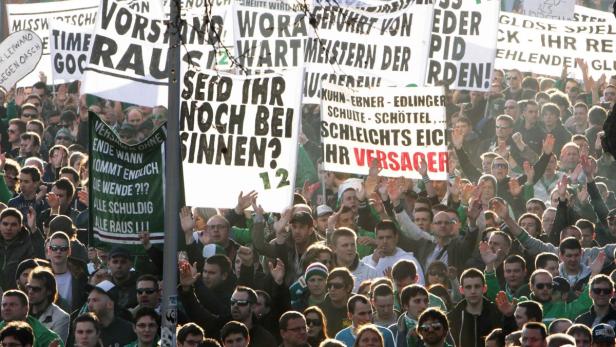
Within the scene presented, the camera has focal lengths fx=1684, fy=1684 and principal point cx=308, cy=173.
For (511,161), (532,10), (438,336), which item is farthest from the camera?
(532,10)

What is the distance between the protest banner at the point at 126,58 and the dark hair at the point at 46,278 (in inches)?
223

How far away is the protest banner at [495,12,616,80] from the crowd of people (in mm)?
2682

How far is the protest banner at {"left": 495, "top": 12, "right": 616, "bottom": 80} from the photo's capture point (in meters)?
20.3

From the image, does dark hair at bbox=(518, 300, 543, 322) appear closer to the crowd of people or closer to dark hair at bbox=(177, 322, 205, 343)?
the crowd of people

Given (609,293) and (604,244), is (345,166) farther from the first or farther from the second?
(609,293)

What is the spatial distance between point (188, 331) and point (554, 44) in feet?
36.6

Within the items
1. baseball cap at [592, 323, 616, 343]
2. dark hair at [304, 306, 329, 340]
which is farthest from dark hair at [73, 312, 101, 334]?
baseball cap at [592, 323, 616, 343]

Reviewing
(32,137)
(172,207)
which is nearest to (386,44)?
(32,137)

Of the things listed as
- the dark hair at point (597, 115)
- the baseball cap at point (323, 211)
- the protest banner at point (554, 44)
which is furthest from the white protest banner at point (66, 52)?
the baseball cap at point (323, 211)

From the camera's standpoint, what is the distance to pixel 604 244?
48.2ft

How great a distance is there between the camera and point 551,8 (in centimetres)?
2420

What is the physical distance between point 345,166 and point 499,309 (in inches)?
162

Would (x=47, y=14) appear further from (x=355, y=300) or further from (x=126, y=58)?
(x=355, y=300)

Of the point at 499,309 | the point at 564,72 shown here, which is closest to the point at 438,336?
the point at 499,309
